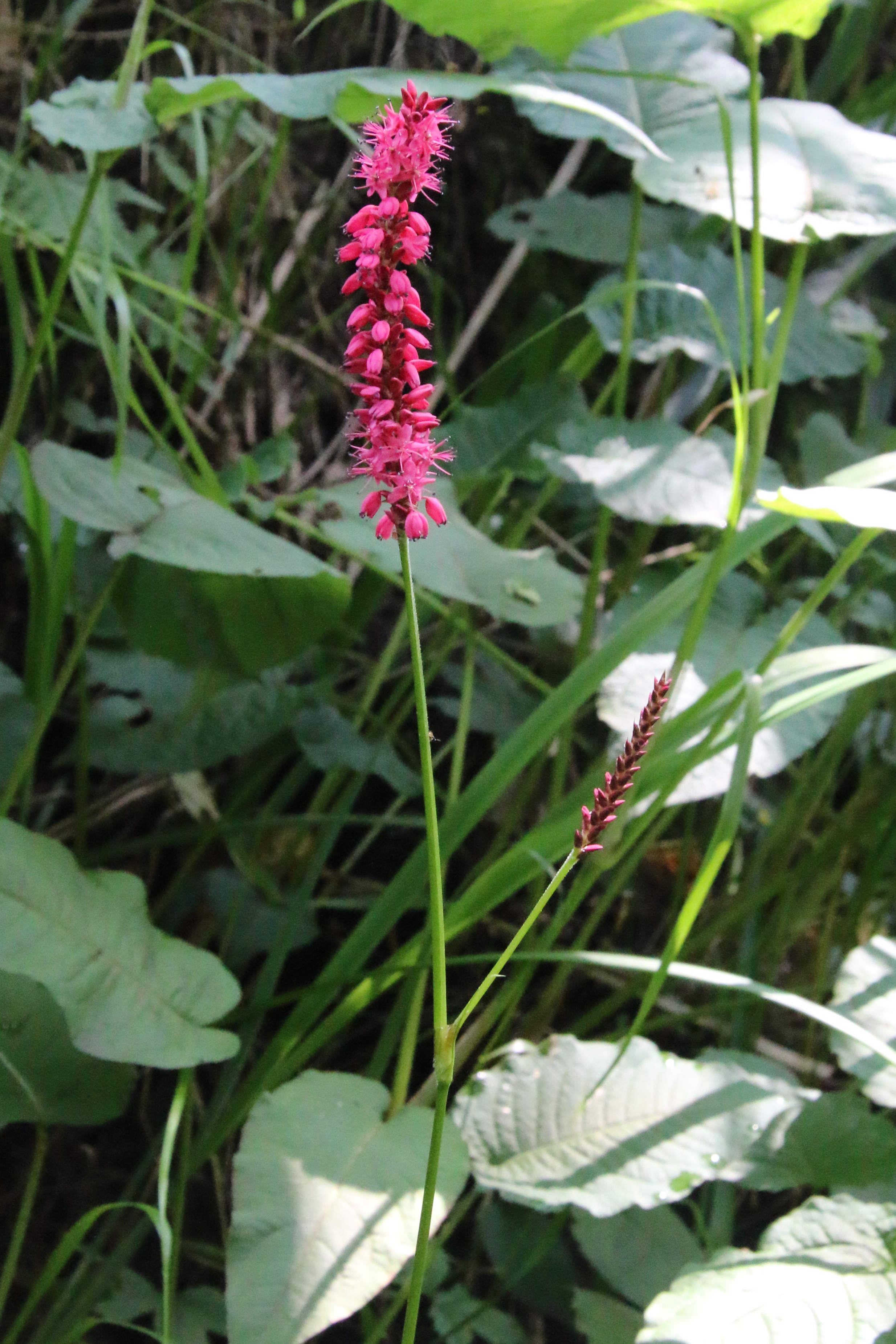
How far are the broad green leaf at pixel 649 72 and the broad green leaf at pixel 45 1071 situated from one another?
3.16ft

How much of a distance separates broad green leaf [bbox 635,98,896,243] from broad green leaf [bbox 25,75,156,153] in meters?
0.43

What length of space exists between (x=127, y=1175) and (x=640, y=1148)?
58cm

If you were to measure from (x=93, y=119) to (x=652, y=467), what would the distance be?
630 mm

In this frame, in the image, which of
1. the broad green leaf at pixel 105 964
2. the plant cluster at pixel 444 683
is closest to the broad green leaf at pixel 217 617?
the plant cluster at pixel 444 683

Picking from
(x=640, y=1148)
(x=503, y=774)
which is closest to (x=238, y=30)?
(x=503, y=774)

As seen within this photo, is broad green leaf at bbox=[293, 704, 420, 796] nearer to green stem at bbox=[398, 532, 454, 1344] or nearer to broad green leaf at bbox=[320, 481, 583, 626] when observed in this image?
broad green leaf at bbox=[320, 481, 583, 626]

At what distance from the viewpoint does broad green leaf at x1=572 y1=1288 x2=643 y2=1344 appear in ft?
2.68

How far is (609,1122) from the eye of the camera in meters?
0.81

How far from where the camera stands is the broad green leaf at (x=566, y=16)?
2.49ft

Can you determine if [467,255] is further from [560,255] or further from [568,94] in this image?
[568,94]

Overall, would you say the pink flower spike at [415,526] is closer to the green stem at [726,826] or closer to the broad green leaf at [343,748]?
the green stem at [726,826]

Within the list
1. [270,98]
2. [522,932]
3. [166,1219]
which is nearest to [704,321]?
[270,98]

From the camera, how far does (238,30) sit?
1325mm

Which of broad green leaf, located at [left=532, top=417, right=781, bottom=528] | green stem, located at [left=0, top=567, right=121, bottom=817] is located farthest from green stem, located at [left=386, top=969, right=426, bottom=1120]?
broad green leaf, located at [left=532, top=417, right=781, bottom=528]
